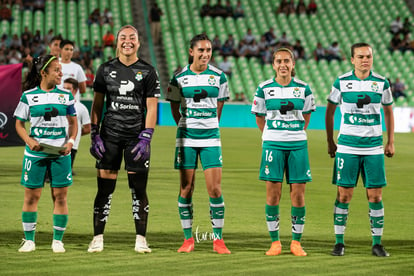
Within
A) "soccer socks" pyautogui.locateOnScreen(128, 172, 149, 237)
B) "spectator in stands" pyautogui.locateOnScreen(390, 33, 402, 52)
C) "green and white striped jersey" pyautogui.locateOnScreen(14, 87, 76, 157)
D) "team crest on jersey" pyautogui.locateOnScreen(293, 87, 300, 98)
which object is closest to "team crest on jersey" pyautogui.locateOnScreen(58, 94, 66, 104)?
"green and white striped jersey" pyautogui.locateOnScreen(14, 87, 76, 157)

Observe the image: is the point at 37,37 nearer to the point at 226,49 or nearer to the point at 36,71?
the point at 226,49

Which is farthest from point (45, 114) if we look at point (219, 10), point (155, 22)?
point (219, 10)

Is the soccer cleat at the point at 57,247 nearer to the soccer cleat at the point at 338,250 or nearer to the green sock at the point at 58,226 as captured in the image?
the green sock at the point at 58,226

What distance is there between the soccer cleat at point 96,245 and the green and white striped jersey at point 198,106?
3.74 feet

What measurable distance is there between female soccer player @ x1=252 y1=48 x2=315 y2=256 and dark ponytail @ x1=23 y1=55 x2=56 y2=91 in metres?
2.07

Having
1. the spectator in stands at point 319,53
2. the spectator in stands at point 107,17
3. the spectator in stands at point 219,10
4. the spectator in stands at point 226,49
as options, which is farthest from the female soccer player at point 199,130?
the spectator in stands at point 219,10

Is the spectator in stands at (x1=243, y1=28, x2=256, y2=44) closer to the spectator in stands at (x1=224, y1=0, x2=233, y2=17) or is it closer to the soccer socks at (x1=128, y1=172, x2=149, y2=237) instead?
the spectator in stands at (x1=224, y1=0, x2=233, y2=17)

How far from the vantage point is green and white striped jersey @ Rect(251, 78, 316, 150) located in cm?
691

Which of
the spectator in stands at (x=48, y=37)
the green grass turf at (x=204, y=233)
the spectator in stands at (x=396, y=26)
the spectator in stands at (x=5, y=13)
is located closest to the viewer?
the green grass turf at (x=204, y=233)

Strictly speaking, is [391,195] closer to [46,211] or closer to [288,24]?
[46,211]

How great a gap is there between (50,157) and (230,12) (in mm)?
→ 26241

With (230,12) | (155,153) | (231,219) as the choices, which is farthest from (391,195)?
(230,12)

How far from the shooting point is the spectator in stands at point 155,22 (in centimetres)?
2994

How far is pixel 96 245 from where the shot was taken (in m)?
6.80
